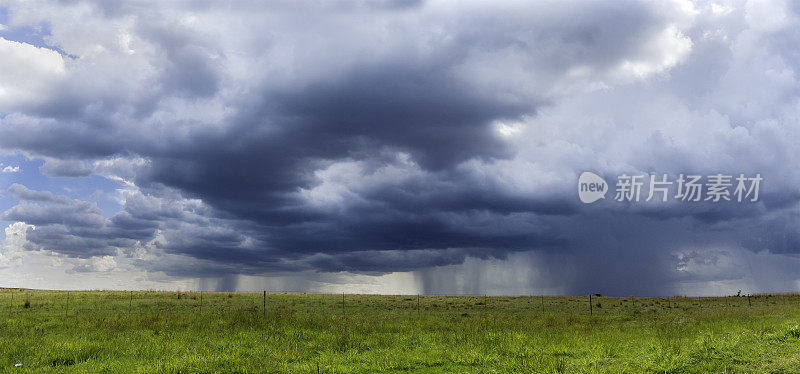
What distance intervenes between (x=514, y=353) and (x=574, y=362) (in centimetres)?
204

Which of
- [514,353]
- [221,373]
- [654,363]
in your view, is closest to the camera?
[654,363]

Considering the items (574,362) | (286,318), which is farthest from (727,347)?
(286,318)

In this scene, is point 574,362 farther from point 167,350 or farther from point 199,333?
point 199,333

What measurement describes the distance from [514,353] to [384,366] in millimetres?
4571

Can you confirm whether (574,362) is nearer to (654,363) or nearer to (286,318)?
(654,363)

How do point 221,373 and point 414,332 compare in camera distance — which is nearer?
point 221,373

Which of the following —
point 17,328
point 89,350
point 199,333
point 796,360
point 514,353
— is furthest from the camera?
point 17,328

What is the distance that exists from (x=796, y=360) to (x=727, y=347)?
1909 millimetres

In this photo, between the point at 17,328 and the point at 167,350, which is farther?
the point at 17,328

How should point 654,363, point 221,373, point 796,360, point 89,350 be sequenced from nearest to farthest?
point 796,360
point 654,363
point 221,373
point 89,350

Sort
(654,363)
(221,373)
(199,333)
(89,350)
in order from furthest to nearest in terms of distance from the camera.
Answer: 1. (199,333)
2. (89,350)
3. (221,373)
4. (654,363)

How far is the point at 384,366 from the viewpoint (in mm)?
15141

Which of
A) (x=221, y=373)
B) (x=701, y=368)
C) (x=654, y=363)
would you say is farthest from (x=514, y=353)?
(x=221, y=373)

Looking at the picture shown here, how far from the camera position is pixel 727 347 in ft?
46.7
